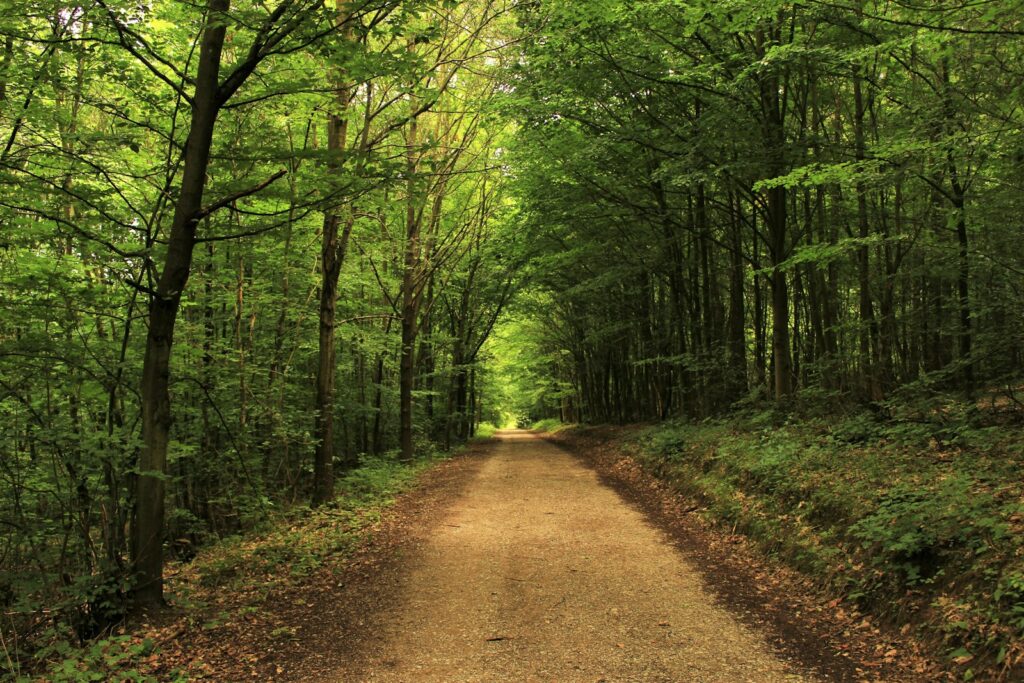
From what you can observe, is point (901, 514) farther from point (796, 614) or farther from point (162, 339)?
point (162, 339)

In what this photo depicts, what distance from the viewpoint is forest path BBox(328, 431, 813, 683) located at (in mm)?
4410

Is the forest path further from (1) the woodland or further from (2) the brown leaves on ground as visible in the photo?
(1) the woodland

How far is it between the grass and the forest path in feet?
3.71

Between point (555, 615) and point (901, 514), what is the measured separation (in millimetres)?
3373

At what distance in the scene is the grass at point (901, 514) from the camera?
4.20 metres

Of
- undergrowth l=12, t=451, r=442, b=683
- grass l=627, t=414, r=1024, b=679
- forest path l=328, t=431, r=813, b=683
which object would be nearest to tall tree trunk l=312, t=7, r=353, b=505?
undergrowth l=12, t=451, r=442, b=683

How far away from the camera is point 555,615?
5430mm

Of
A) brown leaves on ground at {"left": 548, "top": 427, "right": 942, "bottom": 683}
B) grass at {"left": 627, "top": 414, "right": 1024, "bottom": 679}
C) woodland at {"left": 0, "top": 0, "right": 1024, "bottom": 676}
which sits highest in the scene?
woodland at {"left": 0, "top": 0, "right": 1024, "bottom": 676}

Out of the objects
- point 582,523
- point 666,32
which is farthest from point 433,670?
point 666,32

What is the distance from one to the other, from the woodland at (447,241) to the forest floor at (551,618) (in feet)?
2.21

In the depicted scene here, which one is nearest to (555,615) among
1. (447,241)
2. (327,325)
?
(327,325)

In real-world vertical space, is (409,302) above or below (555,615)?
above

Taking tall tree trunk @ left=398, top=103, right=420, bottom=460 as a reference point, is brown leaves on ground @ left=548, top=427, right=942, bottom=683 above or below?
below

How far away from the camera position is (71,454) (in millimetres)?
5812
